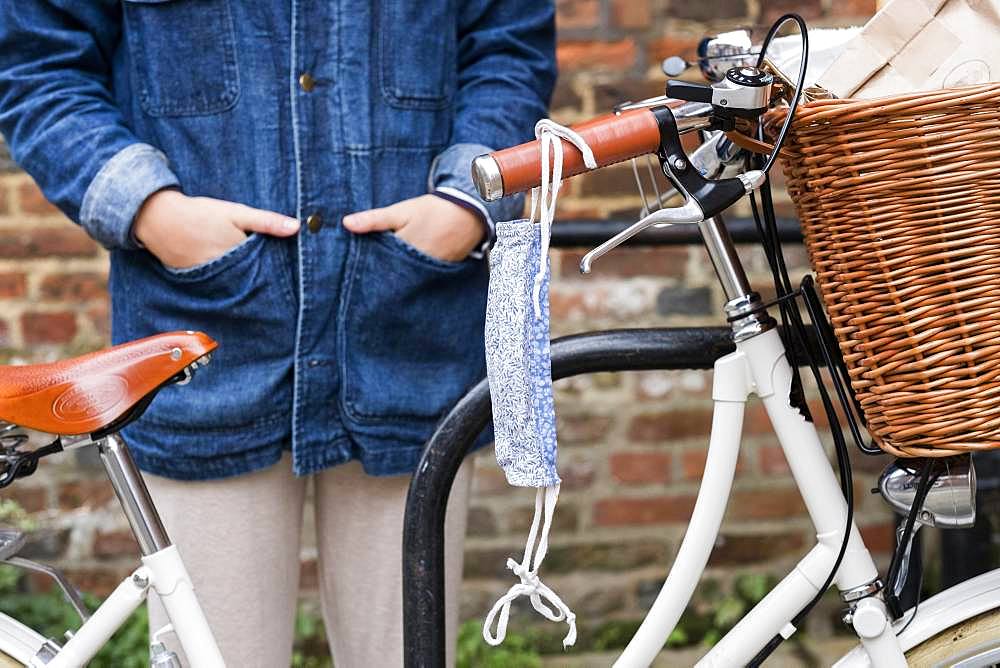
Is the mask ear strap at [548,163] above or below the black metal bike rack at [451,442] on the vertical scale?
above

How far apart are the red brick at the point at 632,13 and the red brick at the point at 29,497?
1297 millimetres

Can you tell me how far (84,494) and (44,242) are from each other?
454mm

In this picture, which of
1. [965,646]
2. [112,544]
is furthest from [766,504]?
[112,544]

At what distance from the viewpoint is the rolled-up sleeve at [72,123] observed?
110cm

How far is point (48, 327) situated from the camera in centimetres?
196

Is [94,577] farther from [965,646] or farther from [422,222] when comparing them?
[965,646]

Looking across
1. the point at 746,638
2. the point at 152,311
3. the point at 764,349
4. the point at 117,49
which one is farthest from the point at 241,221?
the point at 746,638

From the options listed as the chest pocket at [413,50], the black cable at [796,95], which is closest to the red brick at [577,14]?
the chest pocket at [413,50]

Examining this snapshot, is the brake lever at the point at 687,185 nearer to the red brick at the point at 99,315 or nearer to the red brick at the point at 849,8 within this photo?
the red brick at the point at 849,8

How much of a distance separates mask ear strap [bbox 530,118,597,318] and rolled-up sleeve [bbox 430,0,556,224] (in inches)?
12.5

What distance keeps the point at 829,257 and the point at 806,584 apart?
1.03 feet

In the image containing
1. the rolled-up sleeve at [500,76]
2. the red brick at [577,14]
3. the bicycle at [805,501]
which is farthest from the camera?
the red brick at [577,14]

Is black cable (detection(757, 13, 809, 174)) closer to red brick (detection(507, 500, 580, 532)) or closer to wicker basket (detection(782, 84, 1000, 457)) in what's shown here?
wicker basket (detection(782, 84, 1000, 457))

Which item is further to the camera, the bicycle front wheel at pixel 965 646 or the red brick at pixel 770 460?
the red brick at pixel 770 460
